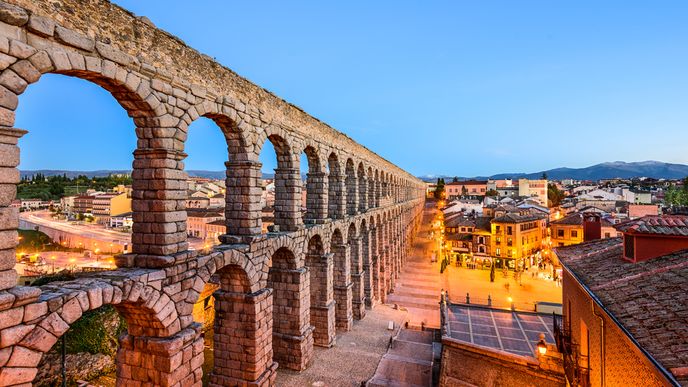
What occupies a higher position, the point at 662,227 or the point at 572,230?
the point at 662,227

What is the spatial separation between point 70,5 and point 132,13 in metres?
1.43

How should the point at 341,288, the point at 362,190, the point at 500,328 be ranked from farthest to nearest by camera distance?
the point at 362,190, the point at 341,288, the point at 500,328

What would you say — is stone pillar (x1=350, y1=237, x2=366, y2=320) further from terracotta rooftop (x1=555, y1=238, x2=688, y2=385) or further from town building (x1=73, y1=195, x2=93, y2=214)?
town building (x1=73, y1=195, x2=93, y2=214)

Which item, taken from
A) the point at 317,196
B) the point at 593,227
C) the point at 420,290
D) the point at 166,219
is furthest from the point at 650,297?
the point at 420,290

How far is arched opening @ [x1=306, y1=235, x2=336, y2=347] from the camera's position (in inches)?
747

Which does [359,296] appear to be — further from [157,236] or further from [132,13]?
[132,13]

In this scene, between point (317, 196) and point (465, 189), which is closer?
point (317, 196)

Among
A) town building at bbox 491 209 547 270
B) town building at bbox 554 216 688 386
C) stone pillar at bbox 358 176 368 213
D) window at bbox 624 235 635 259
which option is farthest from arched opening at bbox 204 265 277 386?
town building at bbox 491 209 547 270

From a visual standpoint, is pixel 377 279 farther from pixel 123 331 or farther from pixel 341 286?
pixel 123 331

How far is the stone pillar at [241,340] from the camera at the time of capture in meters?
12.7

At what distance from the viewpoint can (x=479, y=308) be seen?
2358cm

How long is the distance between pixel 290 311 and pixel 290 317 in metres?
0.34

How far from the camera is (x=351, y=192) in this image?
25047mm

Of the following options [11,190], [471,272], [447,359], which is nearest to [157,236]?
[11,190]
